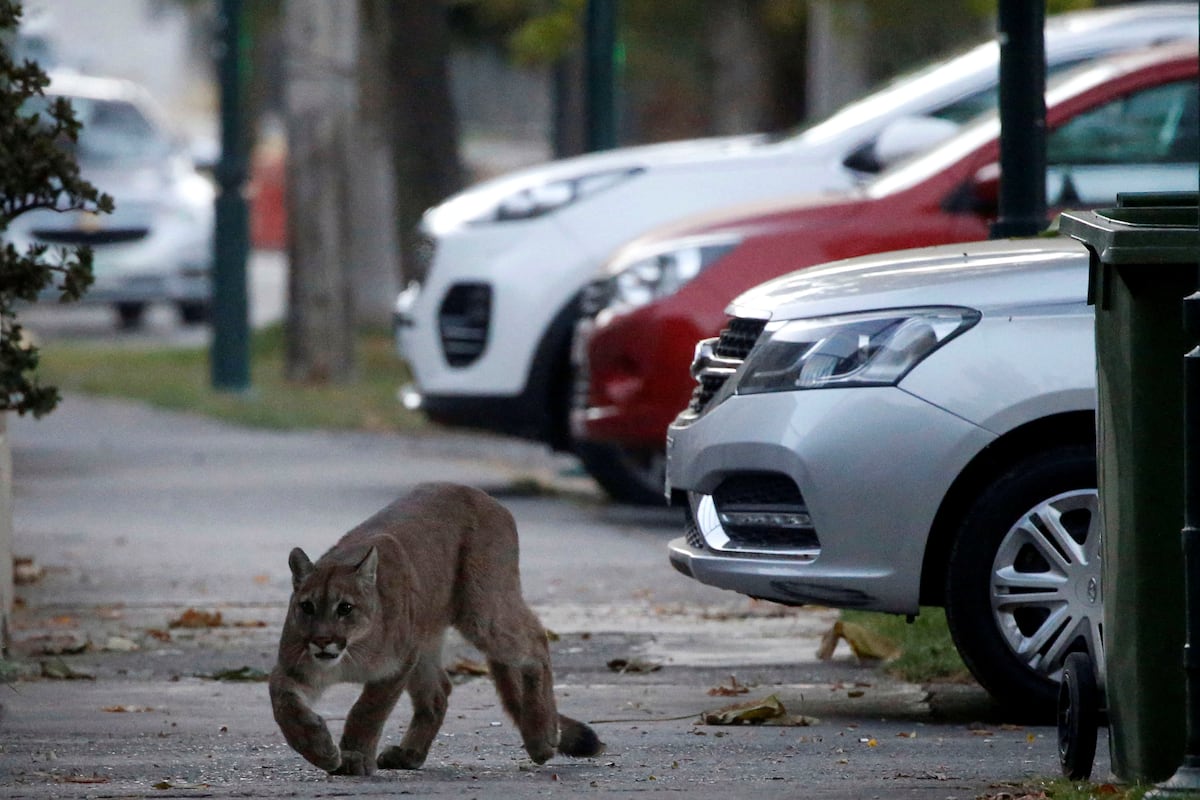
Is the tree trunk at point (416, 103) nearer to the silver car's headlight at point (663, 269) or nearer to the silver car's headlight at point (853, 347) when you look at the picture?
the silver car's headlight at point (663, 269)

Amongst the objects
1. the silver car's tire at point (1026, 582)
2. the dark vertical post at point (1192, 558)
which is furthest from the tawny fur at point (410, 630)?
the dark vertical post at point (1192, 558)

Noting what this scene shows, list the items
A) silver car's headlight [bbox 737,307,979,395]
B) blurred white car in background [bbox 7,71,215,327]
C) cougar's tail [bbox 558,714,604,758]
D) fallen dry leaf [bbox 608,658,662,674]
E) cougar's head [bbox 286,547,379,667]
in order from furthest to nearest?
blurred white car in background [bbox 7,71,215,327] < fallen dry leaf [bbox 608,658,662,674] < silver car's headlight [bbox 737,307,979,395] < cougar's tail [bbox 558,714,604,758] < cougar's head [bbox 286,547,379,667]

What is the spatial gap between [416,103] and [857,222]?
1266cm

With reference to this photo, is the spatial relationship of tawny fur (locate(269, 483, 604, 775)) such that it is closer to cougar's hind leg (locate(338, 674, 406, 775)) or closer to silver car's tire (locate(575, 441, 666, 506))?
cougar's hind leg (locate(338, 674, 406, 775))

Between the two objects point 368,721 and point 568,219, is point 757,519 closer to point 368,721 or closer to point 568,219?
point 368,721

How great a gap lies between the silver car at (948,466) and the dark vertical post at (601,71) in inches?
269

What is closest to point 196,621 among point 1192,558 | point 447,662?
point 447,662

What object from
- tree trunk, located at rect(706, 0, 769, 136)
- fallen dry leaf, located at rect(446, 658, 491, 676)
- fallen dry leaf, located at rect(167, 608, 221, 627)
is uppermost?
tree trunk, located at rect(706, 0, 769, 136)

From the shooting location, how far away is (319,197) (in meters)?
16.8

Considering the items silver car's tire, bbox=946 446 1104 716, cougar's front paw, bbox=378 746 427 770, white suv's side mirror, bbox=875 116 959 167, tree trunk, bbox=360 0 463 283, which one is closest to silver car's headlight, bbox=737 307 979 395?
silver car's tire, bbox=946 446 1104 716

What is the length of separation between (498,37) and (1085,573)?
25.5m

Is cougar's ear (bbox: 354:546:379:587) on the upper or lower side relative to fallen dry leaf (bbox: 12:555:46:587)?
upper

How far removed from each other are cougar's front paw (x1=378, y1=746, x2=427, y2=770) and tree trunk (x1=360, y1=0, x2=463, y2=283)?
1521cm

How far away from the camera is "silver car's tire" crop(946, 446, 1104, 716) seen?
642 cm
